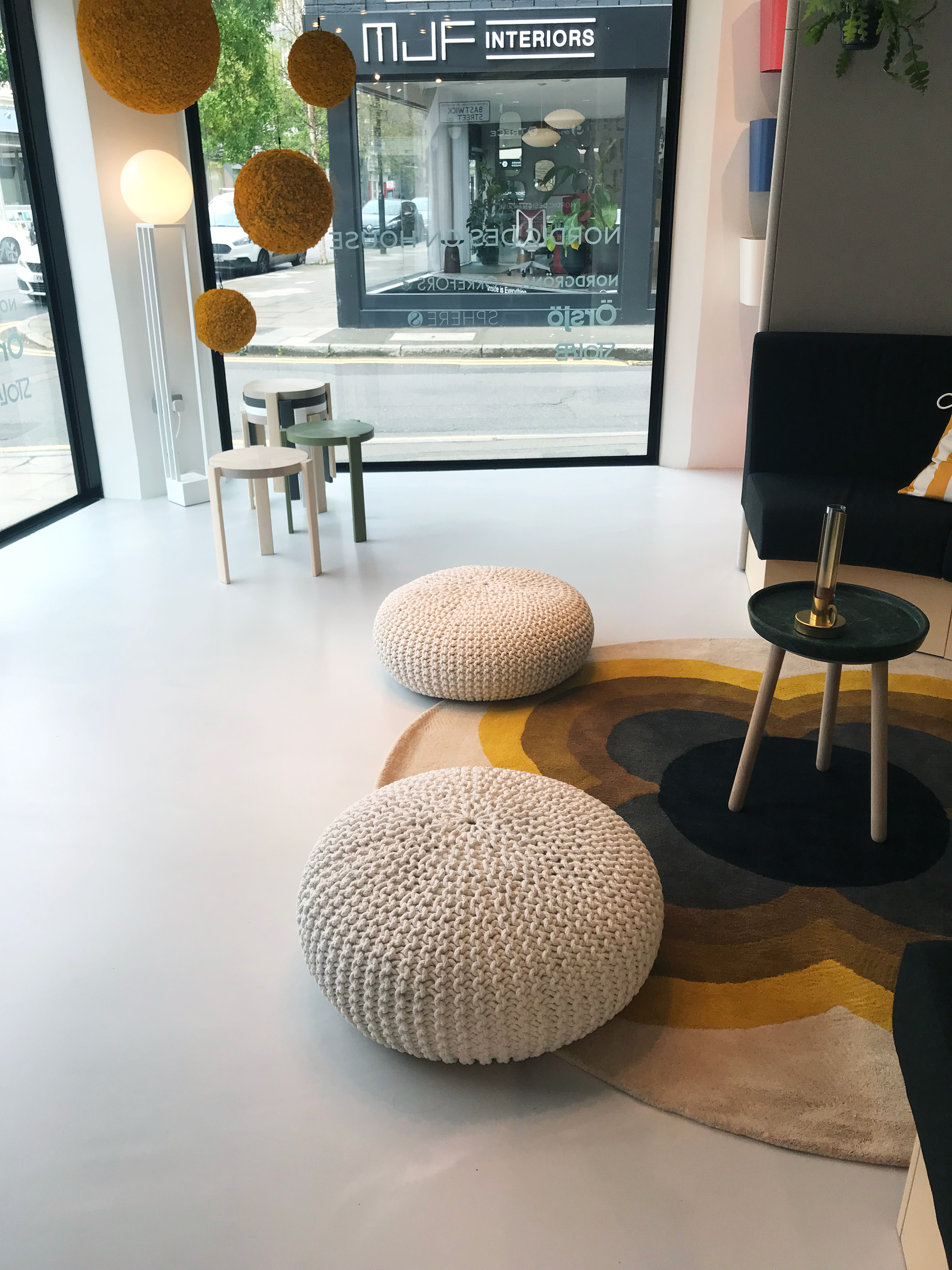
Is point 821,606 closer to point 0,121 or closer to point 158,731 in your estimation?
point 158,731

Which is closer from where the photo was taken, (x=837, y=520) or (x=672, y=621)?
(x=837, y=520)

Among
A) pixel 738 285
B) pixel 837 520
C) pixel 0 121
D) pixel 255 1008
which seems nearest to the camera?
pixel 255 1008

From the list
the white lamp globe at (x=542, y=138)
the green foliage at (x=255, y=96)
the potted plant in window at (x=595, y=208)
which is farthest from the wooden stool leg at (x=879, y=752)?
the green foliage at (x=255, y=96)

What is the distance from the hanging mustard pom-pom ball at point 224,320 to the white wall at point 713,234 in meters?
2.55

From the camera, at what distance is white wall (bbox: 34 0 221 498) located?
466cm

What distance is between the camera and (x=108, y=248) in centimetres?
494

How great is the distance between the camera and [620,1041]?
1935 millimetres

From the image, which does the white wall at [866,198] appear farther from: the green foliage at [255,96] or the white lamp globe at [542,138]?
the green foliage at [255,96]

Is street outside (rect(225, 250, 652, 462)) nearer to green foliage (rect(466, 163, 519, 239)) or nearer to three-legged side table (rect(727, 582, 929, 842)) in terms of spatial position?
green foliage (rect(466, 163, 519, 239))

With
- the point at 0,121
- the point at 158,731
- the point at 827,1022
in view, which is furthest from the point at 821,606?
the point at 0,121

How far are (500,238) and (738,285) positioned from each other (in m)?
1.31

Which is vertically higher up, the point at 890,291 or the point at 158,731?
the point at 890,291

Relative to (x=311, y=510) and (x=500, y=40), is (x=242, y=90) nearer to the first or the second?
(x=500, y=40)

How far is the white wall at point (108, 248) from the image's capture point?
466cm
